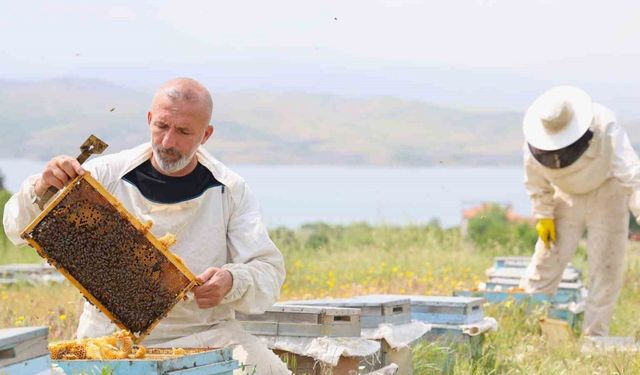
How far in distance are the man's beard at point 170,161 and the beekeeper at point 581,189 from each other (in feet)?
14.9

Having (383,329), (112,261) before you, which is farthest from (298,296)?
(112,261)

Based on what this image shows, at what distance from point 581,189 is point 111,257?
5597mm

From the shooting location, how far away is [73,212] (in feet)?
15.0

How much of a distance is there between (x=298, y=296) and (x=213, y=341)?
16.6 ft

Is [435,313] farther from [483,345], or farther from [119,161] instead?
[119,161]

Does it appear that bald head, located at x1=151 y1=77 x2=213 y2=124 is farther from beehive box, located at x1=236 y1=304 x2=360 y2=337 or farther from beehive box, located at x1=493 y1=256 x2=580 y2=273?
beehive box, located at x1=493 y1=256 x2=580 y2=273

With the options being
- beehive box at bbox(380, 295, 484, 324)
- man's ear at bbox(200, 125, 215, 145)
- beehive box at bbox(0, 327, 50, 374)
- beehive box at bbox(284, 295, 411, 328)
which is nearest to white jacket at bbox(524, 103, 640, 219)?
beehive box at bbox(380, 295, 484, 324)

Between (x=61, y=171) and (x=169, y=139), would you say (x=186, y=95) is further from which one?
(x=61, y=171)

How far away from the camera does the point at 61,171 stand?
14.8 feet

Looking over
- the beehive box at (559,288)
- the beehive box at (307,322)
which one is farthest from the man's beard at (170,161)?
the beehive box at (559,288)

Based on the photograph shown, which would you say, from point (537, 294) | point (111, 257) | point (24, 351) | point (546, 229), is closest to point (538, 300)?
point (537, 294)

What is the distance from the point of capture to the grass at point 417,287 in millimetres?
6727

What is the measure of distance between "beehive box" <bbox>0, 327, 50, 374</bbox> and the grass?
9.82 feet

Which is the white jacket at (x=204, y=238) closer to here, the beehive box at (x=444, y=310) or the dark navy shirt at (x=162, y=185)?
the dark navy shirt at (x=162, y=185)
